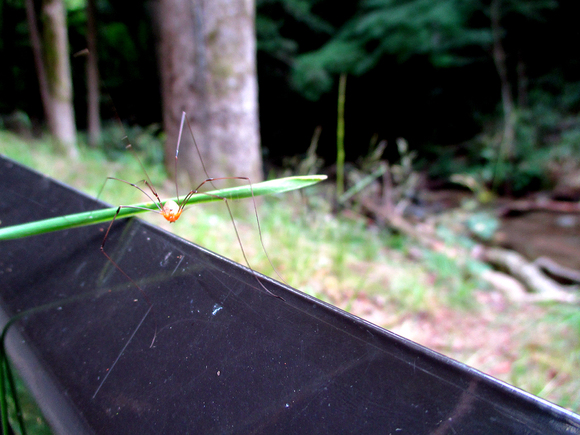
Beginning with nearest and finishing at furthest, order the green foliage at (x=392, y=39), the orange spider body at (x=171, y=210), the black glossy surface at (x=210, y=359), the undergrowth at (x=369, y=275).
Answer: the black glossy surface at (x=210, y=359) < the orange spider body at (x=171, y=210) < the undergrowth at (x=369, y=275) < the green foliage at (x=392, y=39)

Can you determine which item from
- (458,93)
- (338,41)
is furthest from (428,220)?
(458,93)

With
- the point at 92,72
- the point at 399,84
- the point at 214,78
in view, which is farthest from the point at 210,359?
the point at 399,84

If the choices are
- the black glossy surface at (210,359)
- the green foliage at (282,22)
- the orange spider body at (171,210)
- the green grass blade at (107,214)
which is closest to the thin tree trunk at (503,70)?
the green foliage at (282,22)

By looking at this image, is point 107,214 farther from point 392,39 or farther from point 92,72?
point 392,39

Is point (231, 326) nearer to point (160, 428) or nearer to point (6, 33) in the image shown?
point (160, 428)

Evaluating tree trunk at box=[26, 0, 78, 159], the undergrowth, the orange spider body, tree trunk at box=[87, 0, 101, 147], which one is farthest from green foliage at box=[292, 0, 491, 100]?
the orange spider body

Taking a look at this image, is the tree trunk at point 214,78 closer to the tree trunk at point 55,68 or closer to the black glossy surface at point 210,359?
the tree trunk at point 55,68
